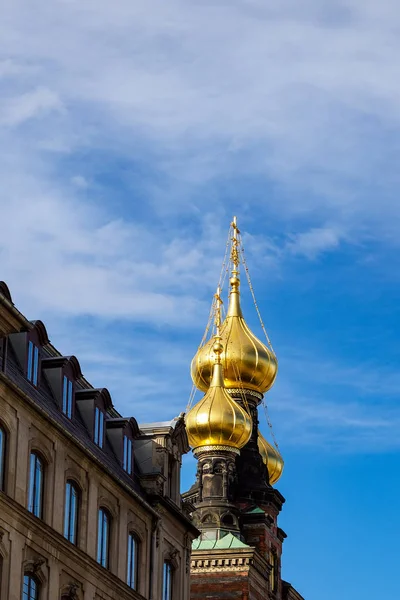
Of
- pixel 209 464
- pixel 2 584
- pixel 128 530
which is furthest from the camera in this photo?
pixel 209 464

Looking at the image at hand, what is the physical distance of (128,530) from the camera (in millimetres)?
52000

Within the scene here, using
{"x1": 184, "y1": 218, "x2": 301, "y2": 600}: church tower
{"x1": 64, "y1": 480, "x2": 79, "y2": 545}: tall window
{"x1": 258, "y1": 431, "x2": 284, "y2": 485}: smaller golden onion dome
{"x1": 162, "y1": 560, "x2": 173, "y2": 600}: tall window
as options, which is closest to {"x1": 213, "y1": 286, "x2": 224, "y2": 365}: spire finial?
{"x1": 184, "y1": 218, "x2": 301, "y2": 600}: church tower

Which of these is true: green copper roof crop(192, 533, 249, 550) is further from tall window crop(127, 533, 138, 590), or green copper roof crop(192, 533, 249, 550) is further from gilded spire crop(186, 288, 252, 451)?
tall window crop(127, 533, 138, 590)

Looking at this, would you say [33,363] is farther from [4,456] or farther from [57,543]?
[57,543]

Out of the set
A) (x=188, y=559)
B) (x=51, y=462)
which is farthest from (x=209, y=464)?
(x=51, y=462)

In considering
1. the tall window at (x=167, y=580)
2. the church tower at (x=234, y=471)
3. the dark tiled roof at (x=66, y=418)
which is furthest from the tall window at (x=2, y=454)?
the church tower at (x=234, y=471)

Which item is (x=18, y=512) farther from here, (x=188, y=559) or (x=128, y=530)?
(x=188, y=559)

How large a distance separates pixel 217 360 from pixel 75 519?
1671 inches

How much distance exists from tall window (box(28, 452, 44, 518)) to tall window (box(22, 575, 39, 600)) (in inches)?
68.0

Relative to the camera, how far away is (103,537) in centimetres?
5019

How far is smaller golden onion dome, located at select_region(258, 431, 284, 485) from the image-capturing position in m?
96.7

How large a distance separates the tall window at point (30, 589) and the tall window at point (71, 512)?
92.5 inches

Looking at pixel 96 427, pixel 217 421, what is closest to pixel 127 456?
pixel 96 427

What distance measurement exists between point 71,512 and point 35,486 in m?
2.78
